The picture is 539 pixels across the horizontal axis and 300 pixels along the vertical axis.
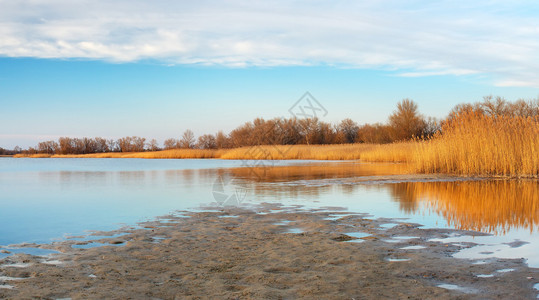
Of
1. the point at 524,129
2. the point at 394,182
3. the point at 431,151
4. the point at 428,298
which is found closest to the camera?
the point at 428,298

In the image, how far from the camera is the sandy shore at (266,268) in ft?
8.98

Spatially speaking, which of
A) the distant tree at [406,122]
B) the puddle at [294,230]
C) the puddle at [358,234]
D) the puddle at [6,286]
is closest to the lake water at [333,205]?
the puddle at [358,234]

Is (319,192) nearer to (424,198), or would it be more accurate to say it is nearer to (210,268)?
(424,198)

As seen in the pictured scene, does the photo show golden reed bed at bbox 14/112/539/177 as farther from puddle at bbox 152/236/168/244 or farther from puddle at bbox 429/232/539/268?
puddle at bbox 152/236/168/244

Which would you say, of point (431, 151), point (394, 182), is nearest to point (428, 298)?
point (394, 182)

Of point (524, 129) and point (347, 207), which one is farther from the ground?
point (524, 129)

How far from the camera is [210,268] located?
10.8 ft

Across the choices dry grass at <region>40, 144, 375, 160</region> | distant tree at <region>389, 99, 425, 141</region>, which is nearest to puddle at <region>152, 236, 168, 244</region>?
dry grass at <region>40, 144, 375, 160</region>

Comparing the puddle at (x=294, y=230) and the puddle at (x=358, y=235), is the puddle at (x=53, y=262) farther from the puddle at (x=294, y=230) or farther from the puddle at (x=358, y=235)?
the puddle at (x=358, y=235)

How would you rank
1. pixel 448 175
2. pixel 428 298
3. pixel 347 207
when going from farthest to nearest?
1. pixel 448 175
2. pixel 347 207
3. pixel 428 298

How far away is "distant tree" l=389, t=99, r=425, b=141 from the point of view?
38188 mm

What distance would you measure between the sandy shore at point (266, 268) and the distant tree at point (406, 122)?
115 ft

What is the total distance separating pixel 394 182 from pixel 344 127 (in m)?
41.5

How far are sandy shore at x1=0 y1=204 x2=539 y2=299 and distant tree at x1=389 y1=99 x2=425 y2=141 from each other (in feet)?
115
